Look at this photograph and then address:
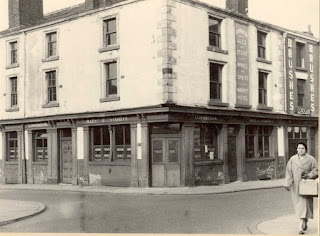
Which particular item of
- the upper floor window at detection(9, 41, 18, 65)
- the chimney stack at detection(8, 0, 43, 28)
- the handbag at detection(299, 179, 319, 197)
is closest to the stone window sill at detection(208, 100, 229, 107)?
the chimney stack at detection(8, 0, 43, 28)

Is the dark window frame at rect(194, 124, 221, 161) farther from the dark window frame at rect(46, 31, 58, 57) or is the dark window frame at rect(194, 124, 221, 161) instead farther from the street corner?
the dark window frame at rect(46, 31, 58, 57)

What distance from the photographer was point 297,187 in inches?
350

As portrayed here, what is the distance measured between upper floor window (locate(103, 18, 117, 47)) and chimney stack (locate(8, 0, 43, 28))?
5546mm

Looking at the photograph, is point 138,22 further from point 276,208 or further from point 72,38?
point 276,208

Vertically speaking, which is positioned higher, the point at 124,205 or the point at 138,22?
the point at 138,22

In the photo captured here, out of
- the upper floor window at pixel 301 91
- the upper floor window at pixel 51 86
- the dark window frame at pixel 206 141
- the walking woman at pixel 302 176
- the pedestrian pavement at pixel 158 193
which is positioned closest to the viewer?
the walking woman at pixel 302 176

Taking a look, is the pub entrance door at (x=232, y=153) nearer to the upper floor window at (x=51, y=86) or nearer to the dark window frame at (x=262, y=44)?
the dark window frame at (x=262, y=44)

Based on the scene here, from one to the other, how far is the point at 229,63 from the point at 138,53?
443cm

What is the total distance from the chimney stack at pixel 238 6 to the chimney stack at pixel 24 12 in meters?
9.74

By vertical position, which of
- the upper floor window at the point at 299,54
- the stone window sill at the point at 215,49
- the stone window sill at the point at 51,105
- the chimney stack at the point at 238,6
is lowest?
the stone window sill at the point at 51,105

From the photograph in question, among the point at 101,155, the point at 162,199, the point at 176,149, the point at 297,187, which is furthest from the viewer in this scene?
the point at 101,155

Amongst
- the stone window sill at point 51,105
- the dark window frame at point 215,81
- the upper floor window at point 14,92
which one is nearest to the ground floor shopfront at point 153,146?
the stone window sill at point 51,105

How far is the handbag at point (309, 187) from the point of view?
8544mm

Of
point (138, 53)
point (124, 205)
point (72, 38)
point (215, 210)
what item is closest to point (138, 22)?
point (138, 53)
